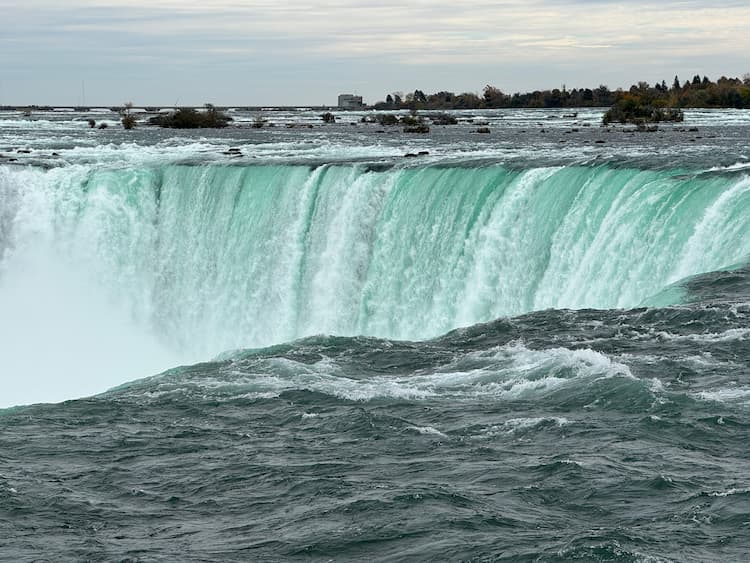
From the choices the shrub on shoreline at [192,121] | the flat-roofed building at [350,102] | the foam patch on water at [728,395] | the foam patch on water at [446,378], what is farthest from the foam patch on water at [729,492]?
the flat-roofed building at [350,102]

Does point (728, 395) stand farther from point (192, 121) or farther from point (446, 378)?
point (192, 121)

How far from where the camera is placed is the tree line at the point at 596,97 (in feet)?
313

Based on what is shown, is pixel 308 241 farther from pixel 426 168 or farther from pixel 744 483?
pixel 744 483

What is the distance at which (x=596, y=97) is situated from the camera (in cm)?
11638

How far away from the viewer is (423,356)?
21.7 metres

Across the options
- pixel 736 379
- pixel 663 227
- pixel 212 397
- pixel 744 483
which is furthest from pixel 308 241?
pixel 744 483

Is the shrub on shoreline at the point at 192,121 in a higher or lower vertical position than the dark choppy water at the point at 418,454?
higher

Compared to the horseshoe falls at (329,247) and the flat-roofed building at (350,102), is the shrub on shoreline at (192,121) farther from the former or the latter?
the flat-roofed building at (350,102)

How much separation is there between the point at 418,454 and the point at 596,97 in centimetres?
10419

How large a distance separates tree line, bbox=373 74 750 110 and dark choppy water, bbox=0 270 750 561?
75.5m

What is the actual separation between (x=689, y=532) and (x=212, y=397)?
8.71 meters

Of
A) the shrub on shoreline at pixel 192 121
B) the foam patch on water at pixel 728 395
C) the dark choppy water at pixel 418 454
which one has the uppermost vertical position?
the shrub on shoreline at pixel 192 121

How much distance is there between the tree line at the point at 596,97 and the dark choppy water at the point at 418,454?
248ft

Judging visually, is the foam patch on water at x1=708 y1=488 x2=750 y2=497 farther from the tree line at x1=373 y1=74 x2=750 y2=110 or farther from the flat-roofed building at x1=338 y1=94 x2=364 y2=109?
the flat-roofed building at x1=338 y1=94 x2=364 y2=109
